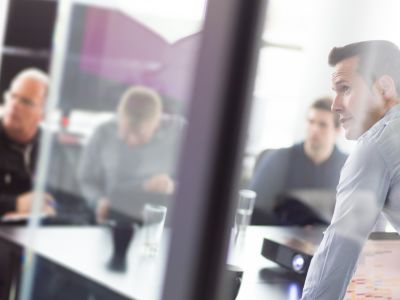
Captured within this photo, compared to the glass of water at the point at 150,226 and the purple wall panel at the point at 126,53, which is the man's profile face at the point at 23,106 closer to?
the purple wall panel at the point at 126,53

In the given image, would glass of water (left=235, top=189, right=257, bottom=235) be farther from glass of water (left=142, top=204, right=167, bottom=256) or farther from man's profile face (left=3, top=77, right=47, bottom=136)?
man's profile face (left=3, top=77, right=47, bottom=136)

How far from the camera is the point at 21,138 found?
2.34 meters

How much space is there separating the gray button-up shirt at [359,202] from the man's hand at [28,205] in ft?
4.90

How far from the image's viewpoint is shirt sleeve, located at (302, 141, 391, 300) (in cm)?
111

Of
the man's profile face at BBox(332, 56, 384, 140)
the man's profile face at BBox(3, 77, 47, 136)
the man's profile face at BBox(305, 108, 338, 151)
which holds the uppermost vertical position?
the man's profile face at BBox(332, 56, 384, 140)

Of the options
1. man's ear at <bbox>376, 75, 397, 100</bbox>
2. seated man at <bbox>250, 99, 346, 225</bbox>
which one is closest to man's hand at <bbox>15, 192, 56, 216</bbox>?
seated man at <bbox>250, 99, 346, 225</bbox>

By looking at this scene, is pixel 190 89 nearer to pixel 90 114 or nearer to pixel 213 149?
pixel 213 149

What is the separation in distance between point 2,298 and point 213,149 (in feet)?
4.73

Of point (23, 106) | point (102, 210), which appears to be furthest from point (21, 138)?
point (102, 210)

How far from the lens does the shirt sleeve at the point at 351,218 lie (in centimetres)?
111

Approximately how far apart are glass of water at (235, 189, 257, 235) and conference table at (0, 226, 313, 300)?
2 cm

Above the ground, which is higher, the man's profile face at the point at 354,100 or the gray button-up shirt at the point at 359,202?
the man's profile face at the point at 354,100

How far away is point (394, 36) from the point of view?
3.74 feet

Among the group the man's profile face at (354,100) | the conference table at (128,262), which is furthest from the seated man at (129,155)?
the man's profile face at (354,100)
